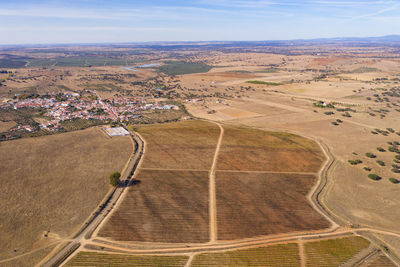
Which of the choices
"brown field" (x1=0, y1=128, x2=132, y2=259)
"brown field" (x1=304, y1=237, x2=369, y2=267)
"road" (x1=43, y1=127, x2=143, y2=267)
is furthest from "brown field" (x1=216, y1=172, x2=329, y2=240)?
"brown field" (x1=0, y1=128, x2=132, y2=259)

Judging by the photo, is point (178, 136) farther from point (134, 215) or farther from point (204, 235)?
point (204, 235)

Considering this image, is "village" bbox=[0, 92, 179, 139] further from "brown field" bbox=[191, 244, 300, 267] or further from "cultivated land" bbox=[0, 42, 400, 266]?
"brown field" bbox=[191, 244, 300, 267]

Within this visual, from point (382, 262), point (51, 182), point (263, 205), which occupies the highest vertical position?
point (51, 182)

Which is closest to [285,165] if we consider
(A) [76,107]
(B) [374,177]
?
(B) [374,177]

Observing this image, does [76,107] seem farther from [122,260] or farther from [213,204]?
[122,260]

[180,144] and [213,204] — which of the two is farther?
[180,144]

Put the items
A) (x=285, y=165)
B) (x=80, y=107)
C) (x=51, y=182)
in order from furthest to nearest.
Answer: (x=80, y=107), (x=285, y=165), (x=51, y=182)

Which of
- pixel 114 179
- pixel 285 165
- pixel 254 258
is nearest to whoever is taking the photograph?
pixel 254 258
